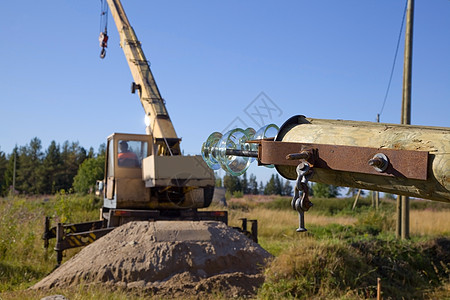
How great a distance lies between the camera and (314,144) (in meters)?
1.86

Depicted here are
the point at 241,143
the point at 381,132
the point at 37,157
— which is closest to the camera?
the point at 381,132

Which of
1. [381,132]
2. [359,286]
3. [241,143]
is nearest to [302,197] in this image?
[381,132]

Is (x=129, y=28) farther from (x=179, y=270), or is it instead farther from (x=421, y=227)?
(x=421, y=227)

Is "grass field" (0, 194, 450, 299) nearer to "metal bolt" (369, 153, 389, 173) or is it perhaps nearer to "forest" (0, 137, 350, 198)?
"metal bolt" (369, 153, 389, 173)

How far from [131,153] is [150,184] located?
1.36 m

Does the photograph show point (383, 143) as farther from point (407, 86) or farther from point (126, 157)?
point (407, 86)

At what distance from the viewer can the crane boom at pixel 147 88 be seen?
10.6m

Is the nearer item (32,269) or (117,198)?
(32,269)

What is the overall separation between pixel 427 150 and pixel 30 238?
10490 millimetres

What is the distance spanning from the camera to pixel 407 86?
12875 mm

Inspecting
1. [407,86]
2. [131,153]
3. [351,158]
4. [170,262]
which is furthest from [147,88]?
[351,158]

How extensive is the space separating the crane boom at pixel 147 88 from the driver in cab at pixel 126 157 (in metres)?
0.56

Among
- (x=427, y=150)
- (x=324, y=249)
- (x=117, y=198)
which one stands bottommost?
(x=324, y=249)

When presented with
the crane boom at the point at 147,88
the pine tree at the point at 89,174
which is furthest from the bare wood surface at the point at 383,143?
the pine tree at the point at 89,174
